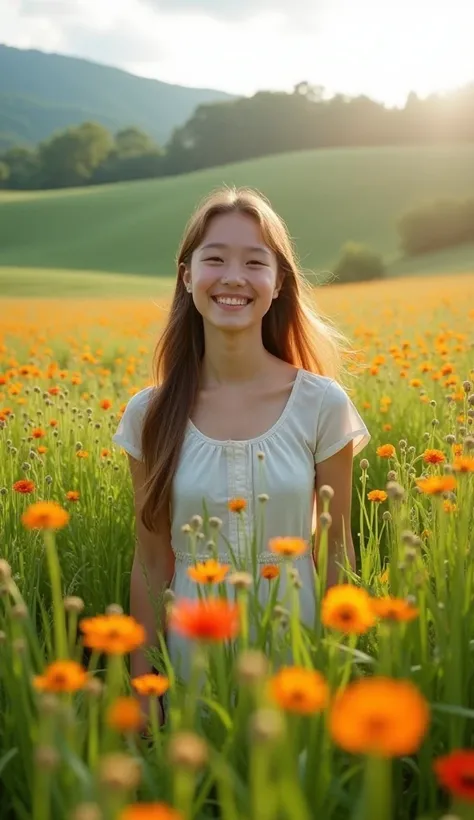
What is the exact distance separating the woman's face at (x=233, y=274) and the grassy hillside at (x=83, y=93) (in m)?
60.9

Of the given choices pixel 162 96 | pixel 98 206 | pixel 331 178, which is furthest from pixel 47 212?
pixel 162 96

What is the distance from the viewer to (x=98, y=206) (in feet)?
98.8

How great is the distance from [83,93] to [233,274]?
77.8 m

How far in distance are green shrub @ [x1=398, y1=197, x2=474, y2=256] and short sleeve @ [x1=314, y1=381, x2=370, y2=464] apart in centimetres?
2156

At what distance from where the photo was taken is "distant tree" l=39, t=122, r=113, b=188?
1474 inches

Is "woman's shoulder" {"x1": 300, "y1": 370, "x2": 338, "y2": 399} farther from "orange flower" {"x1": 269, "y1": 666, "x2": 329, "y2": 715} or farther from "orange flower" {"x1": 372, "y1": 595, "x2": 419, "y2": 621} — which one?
"orange flower" {"x1": 269, "y1": 666, "x2": 329, "y2": 715}

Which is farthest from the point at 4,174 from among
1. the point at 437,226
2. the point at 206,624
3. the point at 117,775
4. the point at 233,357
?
the point at 117,775

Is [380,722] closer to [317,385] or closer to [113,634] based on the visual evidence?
[113,634]

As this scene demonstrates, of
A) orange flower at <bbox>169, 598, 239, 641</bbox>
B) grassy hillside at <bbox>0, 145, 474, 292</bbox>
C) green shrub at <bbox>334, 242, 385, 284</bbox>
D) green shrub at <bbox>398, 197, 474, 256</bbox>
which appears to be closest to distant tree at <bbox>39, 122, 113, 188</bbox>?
grassy hillside at <bbox>0, 145, 474, 292</bbox>

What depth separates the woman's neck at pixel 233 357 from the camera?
2.34 meters

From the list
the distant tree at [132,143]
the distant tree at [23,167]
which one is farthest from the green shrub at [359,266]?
the distant tree at [132,143]

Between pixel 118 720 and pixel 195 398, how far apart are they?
1.69 m

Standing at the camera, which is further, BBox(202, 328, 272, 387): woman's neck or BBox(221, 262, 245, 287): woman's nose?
BBox(202, 328, 272, 387): woman's neck

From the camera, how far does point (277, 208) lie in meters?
26.8
